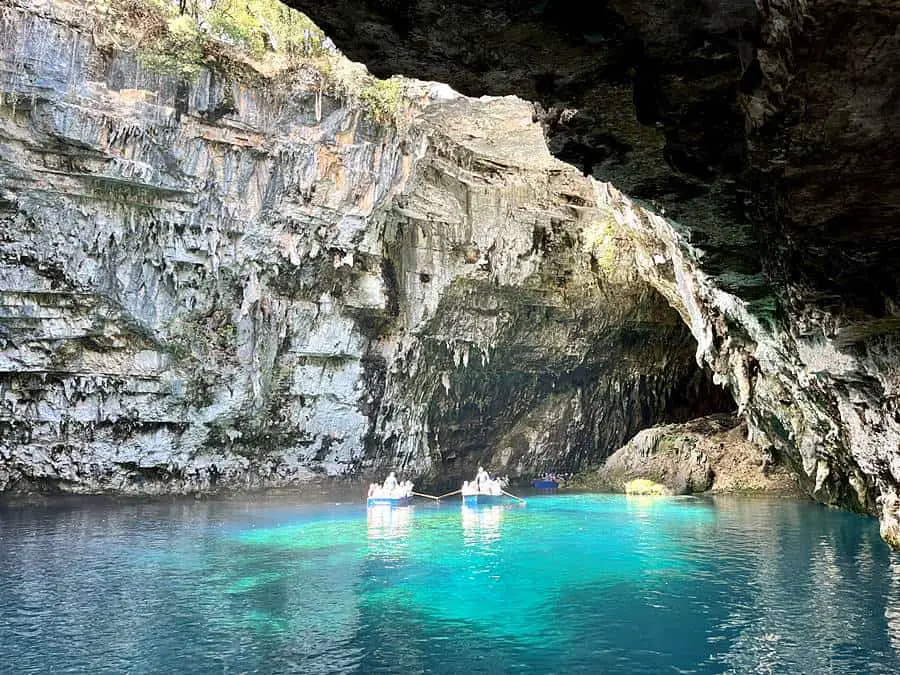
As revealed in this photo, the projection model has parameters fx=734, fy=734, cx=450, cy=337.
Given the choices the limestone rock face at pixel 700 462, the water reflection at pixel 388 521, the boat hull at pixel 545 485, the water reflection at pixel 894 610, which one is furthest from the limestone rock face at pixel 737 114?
the boat hull at pixel 545 485

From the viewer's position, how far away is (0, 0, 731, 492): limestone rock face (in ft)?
55.9

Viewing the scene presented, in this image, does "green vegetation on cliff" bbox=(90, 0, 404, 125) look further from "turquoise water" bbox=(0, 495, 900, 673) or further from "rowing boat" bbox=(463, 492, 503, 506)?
"rowing boat" bbox=(463, 492, 503, 506)

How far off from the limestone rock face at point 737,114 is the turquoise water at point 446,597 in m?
3.18

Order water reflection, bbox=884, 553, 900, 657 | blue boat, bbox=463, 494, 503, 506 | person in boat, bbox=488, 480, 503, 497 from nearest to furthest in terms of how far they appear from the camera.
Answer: water reflection, bbox=884, 553, 900, 657
blue boat, bbox=463, 494, 503, 506
person in boat, bbox=488, 480, 503, 497

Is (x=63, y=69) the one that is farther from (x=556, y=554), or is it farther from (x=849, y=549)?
(x=849, y=549)

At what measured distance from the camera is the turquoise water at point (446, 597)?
7.34 m

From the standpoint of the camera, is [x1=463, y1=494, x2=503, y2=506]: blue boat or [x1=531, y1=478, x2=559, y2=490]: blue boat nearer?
[x1=463, y1=494, x2=503, y2=506]: blue boat

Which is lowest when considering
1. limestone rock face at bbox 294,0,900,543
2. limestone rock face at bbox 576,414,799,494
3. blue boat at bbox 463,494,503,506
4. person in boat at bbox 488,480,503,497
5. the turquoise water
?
the turquoise water

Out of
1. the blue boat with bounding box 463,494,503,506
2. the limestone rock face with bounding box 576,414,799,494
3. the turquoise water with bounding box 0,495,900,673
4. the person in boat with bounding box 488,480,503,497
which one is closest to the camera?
the turquoise water with bounding box 0,495,900,673

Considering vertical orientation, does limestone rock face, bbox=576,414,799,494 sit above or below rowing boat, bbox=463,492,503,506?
above

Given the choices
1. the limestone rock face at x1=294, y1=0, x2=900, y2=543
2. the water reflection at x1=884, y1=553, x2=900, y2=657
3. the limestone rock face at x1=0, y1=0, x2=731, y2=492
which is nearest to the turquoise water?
the water reflection at x1=884, y1=553, x2=900, y2=657

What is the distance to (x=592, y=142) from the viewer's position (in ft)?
22.0

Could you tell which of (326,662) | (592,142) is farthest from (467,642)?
(592,142)

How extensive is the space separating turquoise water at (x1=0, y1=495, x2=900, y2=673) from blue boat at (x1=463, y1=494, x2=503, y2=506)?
4.86 m
